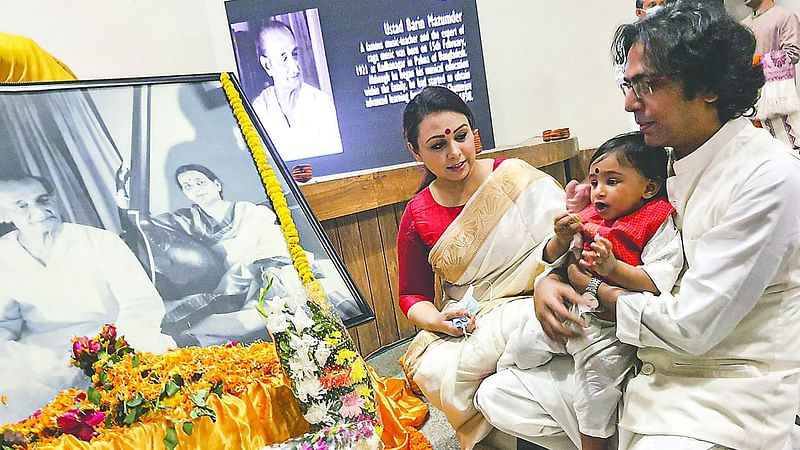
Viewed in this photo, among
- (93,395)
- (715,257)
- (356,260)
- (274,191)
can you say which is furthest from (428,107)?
(356,260)

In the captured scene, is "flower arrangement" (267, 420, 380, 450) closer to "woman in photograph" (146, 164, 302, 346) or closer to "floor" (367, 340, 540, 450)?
"woman in photograph" (146, 164, 302, 346)

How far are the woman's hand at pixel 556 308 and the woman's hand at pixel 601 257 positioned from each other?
13 cm

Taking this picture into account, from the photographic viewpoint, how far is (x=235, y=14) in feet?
12.3

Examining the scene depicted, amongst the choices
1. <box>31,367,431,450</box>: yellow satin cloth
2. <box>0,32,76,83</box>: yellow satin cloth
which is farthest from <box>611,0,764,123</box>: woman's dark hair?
<box>0,32,76,83</box>: yellow satin cloth

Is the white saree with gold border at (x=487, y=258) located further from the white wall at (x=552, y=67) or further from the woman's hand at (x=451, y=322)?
the white wall at (x=552, y=67)

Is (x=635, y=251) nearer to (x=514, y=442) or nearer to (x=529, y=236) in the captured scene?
(x=529, y=236)

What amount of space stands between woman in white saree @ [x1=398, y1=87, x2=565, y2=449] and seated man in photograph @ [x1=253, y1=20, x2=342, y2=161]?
1.79 m

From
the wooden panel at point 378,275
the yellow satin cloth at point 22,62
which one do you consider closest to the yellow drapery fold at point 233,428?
the yellow satin cloth at point 22,62

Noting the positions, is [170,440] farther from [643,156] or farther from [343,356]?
[643,156]

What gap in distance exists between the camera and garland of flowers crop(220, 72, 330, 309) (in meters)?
1.69

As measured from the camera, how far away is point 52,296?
146cm

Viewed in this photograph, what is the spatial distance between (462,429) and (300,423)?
617mm

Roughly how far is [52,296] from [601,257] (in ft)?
3.98

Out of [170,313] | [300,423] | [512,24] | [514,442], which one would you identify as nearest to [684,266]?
[514,442]
